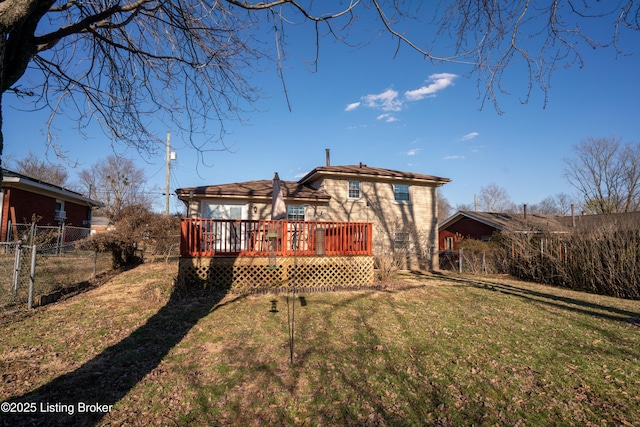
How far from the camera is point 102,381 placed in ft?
12.2

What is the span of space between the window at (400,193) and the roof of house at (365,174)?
505 mm

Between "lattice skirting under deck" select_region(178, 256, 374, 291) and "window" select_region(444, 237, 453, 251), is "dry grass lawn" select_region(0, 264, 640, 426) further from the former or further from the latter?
"window" select_region(444, 237, 453, 251)

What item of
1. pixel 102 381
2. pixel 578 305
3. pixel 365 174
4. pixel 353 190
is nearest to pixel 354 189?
pixel 353 190

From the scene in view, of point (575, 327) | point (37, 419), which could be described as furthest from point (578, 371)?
point (37, 419)

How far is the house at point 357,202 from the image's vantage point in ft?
45.6

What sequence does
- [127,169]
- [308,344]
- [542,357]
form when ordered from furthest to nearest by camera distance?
[127,169] < [308,344] < [542,357]

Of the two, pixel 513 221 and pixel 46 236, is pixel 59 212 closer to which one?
pixel 46 236

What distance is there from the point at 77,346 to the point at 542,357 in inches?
273

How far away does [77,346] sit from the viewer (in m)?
4.77

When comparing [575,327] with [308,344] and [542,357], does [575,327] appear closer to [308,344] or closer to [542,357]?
[542,357]

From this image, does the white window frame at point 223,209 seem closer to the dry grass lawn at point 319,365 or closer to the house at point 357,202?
the house at point 357,202

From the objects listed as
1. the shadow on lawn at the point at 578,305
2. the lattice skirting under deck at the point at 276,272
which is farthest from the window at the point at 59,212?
the shadow on lawn at the point at 578,305

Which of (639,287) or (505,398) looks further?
(639,287)

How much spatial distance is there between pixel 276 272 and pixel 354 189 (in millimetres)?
8044
